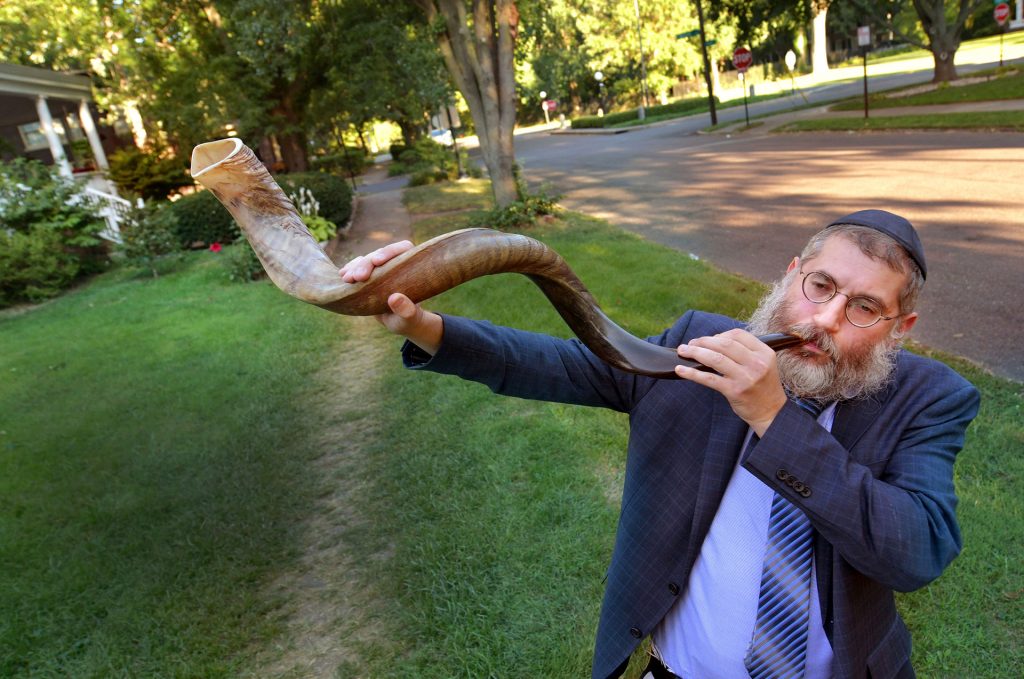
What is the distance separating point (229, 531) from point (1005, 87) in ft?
85.9

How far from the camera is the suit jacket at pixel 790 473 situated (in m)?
1.41

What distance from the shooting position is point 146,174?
895 inches

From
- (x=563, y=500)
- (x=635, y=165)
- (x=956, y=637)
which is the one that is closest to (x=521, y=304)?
(x=563, y=500)

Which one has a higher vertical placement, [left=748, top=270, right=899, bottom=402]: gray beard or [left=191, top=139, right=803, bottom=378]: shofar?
[left=191, top=139, right=803, bottom=378]: shofar

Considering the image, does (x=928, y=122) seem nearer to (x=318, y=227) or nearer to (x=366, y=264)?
(x=318, y=227)

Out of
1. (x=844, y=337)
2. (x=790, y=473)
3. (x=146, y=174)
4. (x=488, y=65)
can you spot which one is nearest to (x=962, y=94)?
(x=488, y=65)

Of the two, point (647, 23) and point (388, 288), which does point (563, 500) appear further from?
point (647, 23)

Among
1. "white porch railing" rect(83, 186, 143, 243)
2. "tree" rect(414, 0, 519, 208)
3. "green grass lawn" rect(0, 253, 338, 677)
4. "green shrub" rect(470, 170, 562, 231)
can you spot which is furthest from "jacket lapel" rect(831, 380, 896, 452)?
"white porch railing" rect(83, 186, 143, 243)

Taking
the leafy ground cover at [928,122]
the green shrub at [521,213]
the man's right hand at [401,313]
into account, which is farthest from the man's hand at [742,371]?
the leafy ground cover at [928,122]

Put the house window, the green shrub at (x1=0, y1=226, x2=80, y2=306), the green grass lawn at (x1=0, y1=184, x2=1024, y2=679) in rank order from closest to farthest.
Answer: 1. the green grass lawn at (x1=0, y1=184, x2=1024, y2=679)
2. the green shrub at (x1=0, y1=226, x2=80, y2=306)
3. the house window

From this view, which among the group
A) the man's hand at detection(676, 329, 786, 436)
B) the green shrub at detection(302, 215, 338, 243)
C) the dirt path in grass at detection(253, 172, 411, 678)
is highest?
the man's hand at detection(676, 329, 786, 436)

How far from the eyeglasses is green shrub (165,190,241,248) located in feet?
51.1

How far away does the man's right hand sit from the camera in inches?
59.5

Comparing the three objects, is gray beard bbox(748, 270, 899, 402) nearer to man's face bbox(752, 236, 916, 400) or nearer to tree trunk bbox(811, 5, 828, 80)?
man's face bbox(752, 236, 916, 400)
